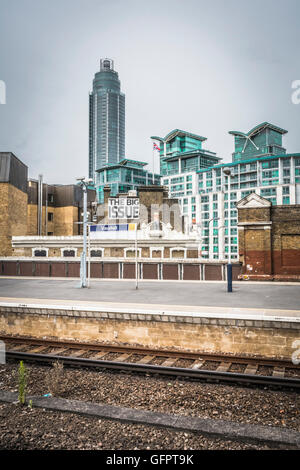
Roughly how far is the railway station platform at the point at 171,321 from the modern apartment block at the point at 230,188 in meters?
81.8

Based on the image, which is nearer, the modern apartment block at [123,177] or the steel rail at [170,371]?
the steel rail at [170,371]

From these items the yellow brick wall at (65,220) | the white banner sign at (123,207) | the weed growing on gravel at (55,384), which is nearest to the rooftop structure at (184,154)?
the yellow brick wall at (65,220)

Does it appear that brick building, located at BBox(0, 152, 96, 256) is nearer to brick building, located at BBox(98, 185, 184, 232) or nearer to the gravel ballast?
brick building, located at BBox(98, 185, 184, 232)

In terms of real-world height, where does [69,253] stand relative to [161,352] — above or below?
above

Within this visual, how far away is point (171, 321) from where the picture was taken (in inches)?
478

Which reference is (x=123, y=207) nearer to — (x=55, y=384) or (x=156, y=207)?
(x=156, y=207)

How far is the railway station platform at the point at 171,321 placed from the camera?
11.2 meters

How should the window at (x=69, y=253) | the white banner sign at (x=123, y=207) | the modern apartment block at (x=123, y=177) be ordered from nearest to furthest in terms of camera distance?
the window at (x=69, y=253)
the white banner sign at (x=123, y=207)
the modern apartment block at (x=123, y=177)

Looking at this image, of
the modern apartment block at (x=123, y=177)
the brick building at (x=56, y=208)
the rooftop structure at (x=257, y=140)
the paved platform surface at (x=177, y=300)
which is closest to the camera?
the paved platform surface at (x=177, y=300)

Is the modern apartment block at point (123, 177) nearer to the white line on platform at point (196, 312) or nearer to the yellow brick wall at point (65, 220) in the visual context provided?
the yellow brick wall at point (65, 220)

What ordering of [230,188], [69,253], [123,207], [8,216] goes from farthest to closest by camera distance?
[230,188] → [123,207] → [8,216] → [69,253]

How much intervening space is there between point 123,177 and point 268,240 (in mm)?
109748

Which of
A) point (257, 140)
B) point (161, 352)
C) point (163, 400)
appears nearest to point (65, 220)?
point (161, 352)

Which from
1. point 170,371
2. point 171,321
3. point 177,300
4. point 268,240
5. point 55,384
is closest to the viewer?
point 55,384
